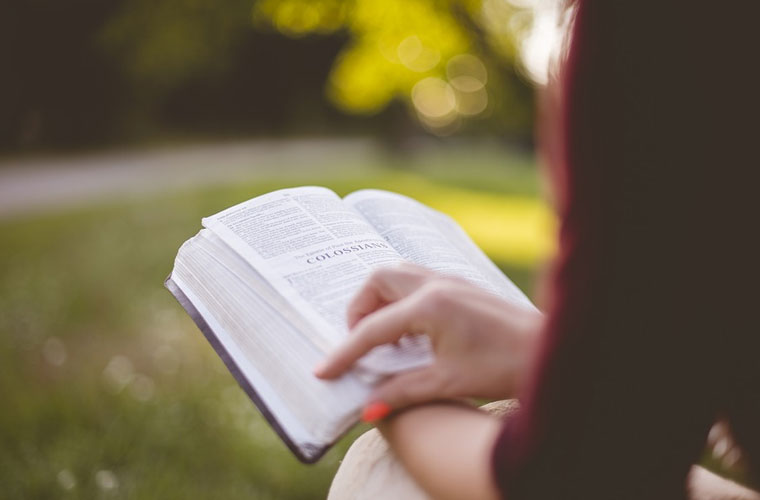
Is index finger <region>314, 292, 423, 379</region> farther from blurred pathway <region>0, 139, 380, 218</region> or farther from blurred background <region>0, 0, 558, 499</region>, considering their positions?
blurred pathway <region>0, 139, 380, 218</region>

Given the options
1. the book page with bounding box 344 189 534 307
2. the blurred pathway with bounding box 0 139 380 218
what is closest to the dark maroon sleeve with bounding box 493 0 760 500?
the book page with bounding box 344 189 534 307

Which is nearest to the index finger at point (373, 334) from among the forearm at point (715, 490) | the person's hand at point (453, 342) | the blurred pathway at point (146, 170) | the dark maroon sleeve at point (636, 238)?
the person's hand at point (453, 342)

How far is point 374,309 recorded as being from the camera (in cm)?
90

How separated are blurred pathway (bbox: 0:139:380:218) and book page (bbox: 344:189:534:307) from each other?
21.5 ft

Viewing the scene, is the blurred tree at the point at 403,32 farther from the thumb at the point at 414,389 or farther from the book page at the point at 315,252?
the thumb at the point at 414,389

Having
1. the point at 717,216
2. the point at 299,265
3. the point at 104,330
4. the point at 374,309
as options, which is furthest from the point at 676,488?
the point at 104,330

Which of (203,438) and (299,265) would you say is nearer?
(299,265)

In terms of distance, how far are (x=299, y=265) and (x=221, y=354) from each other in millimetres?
189

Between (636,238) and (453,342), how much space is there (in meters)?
0.26

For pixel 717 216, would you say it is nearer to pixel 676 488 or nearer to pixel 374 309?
pixel 676 488

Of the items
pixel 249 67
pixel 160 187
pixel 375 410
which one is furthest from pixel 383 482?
pixel 249 67

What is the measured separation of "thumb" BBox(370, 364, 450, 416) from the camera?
0.78m

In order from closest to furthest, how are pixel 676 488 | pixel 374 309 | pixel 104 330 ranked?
pixel 676 488 → pixel 374 309 → pixel 104 330

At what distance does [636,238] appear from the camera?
61 centimetres
